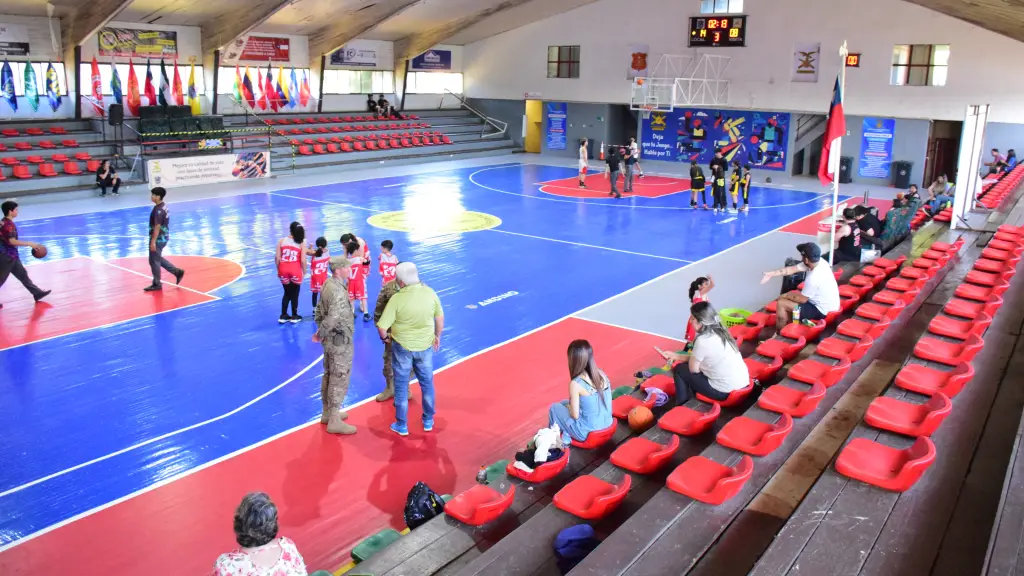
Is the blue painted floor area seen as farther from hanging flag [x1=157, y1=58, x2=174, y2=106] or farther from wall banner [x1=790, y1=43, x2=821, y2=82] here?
hanging flag [x1=157, y1=58, x2=174, y2=106]

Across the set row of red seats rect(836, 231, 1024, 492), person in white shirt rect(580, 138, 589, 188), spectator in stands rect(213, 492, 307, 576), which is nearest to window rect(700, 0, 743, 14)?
person in white shirt rect(580, 138, 589, 188)

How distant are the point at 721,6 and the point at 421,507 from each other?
28551 millimetres

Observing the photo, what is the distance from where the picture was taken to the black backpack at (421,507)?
5.99 m

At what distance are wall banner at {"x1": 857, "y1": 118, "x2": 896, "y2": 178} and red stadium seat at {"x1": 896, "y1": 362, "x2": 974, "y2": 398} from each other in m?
24.0

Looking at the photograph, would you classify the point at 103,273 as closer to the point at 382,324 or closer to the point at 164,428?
the point at 164,428

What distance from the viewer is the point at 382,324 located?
303 inches

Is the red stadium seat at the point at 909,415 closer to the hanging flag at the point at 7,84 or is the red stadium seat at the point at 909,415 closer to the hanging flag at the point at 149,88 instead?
the hanging flag at the point at 7,84

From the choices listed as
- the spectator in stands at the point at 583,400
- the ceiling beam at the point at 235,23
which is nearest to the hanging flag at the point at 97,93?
the ceiling beam at the point at 235,23

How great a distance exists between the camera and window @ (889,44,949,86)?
26.1 m

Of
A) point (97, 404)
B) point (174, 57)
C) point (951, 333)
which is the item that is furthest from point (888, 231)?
point (174, 57)

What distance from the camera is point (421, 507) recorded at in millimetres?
6016

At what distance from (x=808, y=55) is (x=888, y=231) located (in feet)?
52.9

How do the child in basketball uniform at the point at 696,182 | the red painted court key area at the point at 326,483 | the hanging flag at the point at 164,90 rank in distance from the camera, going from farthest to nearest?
the hanging flag at the point at 164,90, the child in basketball uniform at the point at 696,182, the red painted court key area at the point at 326,483

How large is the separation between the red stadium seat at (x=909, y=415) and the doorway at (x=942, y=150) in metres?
25.3
